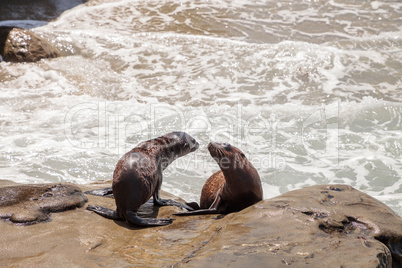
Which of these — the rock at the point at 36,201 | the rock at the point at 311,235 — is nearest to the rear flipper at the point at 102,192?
the rock at the point at 36,201

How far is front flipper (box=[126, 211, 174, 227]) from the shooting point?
3.85 metres

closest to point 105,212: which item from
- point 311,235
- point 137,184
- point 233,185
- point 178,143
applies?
point 137,184

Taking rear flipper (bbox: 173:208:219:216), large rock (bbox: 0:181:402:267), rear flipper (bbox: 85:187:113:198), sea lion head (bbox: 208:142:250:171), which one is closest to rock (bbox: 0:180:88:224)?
large rock (bbox: 0:181:402:267)

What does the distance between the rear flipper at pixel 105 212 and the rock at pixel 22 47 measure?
7.69 m

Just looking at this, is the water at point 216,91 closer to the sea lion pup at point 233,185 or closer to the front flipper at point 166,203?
the front flipper at point 166,203

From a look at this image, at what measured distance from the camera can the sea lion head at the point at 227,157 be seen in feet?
14.1

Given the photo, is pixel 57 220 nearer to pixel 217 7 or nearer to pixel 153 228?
pixel 153 228

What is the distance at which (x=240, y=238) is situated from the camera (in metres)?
3.09

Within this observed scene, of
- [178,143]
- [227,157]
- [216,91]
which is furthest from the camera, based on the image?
[216,91]

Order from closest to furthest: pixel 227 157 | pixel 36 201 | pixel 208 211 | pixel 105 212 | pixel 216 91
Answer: pixel 36 201
pixel 105 212
pixel 208 211
pixel 227 157
pixel 216 91

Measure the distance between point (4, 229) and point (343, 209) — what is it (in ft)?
8.51

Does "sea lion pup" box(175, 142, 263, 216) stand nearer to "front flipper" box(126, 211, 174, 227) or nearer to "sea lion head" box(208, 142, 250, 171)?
"sea lion head" box(208, 142, 250, 171)

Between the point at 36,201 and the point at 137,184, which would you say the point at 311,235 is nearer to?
the point at 137,184

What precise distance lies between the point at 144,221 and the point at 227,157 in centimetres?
103
